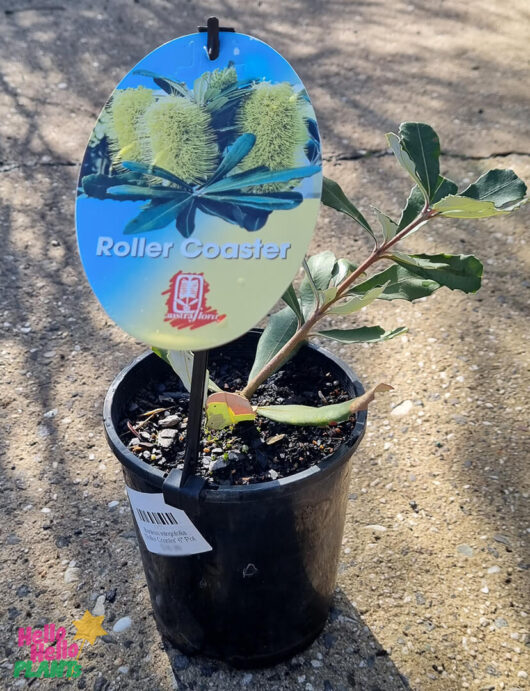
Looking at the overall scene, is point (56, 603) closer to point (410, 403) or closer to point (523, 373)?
point (410, 403)

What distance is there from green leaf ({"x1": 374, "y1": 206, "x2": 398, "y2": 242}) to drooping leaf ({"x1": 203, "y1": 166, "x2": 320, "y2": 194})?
0.21 meters

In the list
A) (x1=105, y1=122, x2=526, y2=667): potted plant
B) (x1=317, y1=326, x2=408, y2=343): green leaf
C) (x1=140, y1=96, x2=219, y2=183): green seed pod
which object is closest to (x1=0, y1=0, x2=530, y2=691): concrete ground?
(x1=105, y1=122, x2=526, y2=667): potted plant

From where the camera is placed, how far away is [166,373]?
142cm

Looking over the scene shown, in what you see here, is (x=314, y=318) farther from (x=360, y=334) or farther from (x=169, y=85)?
(x=169, y=85)

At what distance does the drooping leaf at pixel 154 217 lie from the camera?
973mm

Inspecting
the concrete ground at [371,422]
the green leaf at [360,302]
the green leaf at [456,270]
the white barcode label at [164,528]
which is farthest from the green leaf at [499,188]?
the concrete ground at [371,422]

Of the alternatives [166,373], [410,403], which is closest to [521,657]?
[410,403]

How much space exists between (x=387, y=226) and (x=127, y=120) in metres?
0.45

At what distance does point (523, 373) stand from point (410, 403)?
1.21 ft

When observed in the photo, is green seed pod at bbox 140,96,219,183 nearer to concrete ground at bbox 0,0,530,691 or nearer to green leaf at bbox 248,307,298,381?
green leaf at bbox 248,307,298,381

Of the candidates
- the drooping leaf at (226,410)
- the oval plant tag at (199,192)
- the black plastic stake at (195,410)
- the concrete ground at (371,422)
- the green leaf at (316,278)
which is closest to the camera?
the oval plant tag at (199,192)

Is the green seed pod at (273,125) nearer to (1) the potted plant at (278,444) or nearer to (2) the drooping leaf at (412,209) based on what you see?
(1) the potted plant at (278,444)

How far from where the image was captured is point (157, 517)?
1133mm

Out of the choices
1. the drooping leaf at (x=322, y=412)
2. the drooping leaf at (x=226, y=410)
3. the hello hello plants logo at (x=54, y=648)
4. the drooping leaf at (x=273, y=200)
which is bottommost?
the hello hello plants logo at (x=54, y=648)
